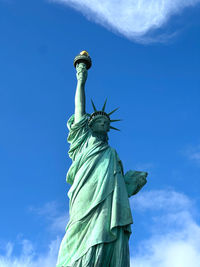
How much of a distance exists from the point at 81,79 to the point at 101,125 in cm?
254

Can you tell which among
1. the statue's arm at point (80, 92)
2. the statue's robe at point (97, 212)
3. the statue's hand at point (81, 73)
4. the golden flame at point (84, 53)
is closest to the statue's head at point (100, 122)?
the statue's robe at point (97, 212)

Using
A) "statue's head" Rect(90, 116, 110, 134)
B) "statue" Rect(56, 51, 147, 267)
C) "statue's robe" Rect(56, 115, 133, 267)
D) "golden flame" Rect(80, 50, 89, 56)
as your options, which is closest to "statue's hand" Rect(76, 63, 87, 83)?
"golden flame" Rect(80, 50, 89, 56)

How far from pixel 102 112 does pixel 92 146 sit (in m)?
1.28

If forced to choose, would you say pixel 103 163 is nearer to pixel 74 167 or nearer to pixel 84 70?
pixel 74 167

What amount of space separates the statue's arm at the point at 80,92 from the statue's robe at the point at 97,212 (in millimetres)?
1423

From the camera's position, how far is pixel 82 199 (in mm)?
13031

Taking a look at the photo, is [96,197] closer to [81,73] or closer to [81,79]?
[81,79]

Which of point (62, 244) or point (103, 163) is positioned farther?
point (103, 163)

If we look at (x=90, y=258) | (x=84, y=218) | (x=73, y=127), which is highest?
(x=73, y=127)

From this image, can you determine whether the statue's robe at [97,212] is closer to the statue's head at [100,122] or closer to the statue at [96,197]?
the statue at [96,197]

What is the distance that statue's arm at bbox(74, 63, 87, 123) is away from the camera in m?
15.7

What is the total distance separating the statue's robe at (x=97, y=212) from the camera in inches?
469

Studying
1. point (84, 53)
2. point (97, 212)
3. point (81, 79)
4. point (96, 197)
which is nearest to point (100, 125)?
point (81, 79)

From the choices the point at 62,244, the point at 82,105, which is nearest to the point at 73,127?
the point at 82,105
